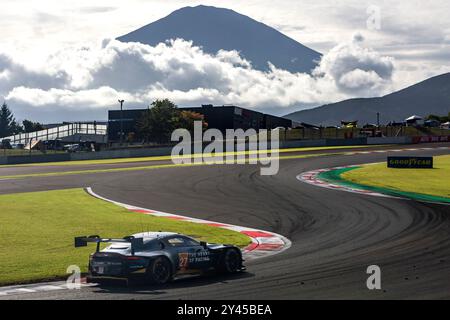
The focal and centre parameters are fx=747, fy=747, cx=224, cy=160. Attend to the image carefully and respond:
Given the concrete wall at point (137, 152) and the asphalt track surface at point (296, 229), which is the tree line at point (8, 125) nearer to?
the concrete wall at point (137, 152)

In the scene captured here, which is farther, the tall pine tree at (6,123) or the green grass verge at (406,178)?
the tall pine tree at (6,123)

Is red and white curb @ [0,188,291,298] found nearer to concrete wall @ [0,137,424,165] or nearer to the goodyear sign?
the goodyear sign

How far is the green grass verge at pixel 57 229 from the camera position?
1857 cm

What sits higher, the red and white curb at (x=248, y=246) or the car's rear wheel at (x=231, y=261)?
the car's rear wheel at (x=231, y=261)

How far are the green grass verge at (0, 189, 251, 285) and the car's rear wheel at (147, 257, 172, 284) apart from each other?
2.80 meters

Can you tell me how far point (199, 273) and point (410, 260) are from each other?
209 inches

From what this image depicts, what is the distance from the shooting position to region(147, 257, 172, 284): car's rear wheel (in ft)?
51.6

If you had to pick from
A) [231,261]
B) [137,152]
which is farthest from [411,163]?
[231,261]

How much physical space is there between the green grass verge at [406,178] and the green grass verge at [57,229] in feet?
50.3

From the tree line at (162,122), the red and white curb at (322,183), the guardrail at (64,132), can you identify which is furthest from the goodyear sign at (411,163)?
the guardrail at (64,132)

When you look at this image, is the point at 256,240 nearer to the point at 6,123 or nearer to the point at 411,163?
the point at 411,163

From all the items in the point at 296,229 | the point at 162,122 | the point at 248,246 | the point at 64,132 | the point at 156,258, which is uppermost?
the point at 162,122

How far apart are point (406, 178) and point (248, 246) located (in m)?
24.1

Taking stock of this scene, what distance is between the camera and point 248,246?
22094 mm
